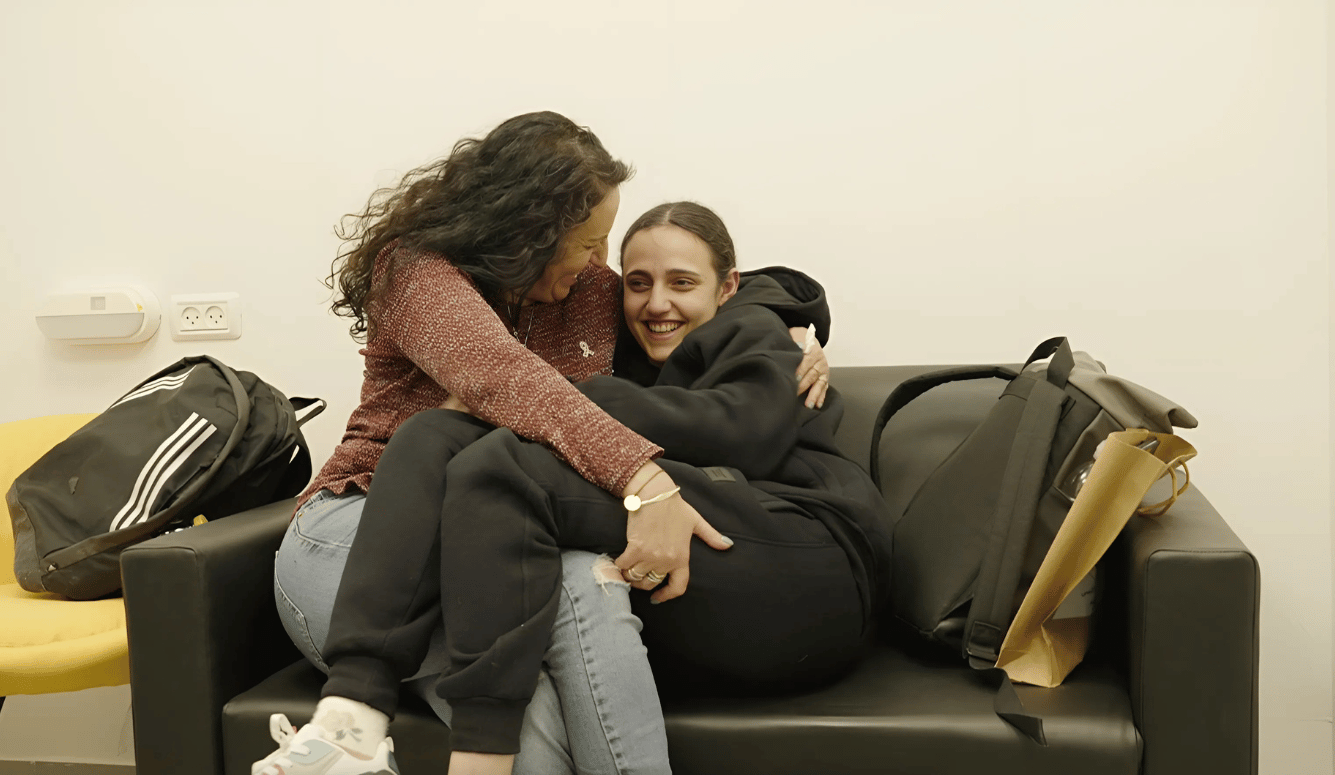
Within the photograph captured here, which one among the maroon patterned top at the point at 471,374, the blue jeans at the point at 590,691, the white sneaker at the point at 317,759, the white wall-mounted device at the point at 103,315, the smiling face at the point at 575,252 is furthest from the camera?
the white wall-mounted device at the point at 103,315

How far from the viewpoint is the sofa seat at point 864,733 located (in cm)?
101

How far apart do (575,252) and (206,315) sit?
101 cm

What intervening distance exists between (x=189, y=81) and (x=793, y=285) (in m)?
1.34

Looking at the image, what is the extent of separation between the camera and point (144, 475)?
1.43m

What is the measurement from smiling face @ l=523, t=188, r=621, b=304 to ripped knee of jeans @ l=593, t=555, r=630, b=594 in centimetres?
48

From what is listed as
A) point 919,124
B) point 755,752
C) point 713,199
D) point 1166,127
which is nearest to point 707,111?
point 713,199

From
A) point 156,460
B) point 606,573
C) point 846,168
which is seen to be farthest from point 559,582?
point 846,168

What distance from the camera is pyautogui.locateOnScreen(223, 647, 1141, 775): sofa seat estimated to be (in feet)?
3.31

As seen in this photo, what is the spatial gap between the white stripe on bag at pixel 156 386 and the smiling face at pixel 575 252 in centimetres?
63

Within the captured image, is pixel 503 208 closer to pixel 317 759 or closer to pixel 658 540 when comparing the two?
pixel 658 540

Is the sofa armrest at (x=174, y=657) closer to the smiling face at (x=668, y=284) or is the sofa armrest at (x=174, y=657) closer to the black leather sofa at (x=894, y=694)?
the black leather sofa at (x=894, y=694)

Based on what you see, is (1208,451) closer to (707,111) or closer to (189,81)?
(707,111)

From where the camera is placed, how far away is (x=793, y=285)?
1.59 meters

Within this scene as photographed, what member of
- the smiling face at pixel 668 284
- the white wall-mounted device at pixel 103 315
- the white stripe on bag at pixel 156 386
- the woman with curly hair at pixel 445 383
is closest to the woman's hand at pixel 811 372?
the woman with curly hair at pixel 445 383
